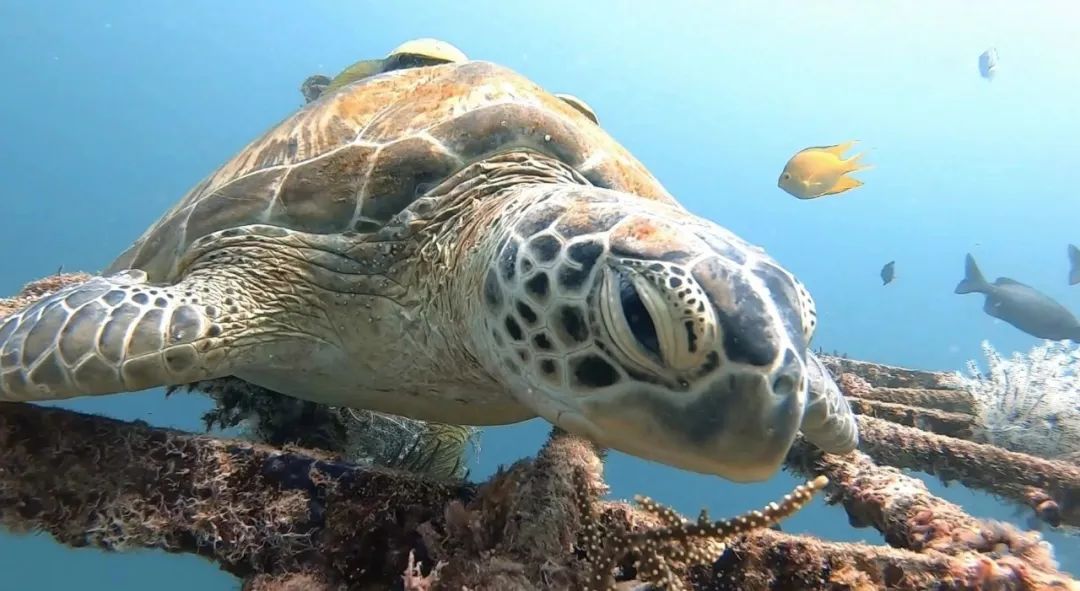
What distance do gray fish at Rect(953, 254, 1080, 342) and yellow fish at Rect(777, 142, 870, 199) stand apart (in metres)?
3.94

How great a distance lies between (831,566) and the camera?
1.57m

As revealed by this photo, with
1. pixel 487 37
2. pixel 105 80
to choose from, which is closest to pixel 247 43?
pixel 105 80

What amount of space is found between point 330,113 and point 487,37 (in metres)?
108

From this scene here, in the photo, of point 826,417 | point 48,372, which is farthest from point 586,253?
point 48,372

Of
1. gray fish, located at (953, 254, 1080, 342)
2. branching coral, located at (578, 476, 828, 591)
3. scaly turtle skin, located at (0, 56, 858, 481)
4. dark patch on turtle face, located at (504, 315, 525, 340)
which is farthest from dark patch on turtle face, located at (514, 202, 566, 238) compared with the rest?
gray fish, located at (953, 254, 1080, 342)

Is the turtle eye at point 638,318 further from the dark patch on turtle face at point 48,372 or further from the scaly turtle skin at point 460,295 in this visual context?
the dark patch on turtle face at point 48,372

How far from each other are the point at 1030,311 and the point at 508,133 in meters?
8.76

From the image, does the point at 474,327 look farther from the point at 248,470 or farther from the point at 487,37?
the point at 487,37

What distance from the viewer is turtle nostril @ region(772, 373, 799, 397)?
1357mm

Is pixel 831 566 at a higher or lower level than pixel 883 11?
lower

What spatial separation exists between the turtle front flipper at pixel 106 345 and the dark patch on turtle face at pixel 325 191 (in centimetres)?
49

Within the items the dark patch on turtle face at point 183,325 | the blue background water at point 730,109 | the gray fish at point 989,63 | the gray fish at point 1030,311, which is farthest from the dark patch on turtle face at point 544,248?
the blue background water at point 730,109

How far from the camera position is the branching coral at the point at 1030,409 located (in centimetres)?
347

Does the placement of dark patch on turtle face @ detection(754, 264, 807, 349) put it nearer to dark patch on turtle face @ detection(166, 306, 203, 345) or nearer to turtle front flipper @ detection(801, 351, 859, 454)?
turtle front flipper @ detection(801, 351, 859, 454)
